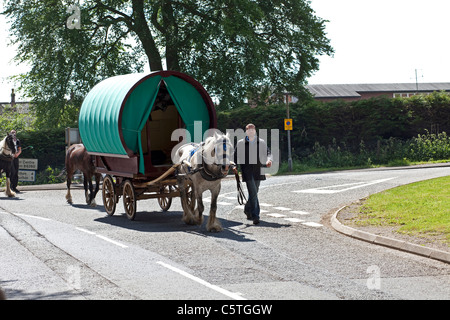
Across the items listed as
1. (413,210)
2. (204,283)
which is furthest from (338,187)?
(204,283)

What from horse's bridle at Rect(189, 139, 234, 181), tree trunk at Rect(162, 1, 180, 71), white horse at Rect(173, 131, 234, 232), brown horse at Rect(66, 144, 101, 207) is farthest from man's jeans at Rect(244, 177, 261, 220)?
tree trunk at Rect(162, 1, 180, 71)

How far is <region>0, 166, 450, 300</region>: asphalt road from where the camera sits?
715 cm

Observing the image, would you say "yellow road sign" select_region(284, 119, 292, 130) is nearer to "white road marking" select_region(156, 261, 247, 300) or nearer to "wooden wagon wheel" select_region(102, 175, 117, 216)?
"wooden wagon wheel" select_region(102, 175, 117, 216)

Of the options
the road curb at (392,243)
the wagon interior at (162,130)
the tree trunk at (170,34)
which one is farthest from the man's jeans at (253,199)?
the tree trunk at (170,34)

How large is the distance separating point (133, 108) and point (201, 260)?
5.49 metres

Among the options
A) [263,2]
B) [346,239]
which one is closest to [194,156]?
[346,239]

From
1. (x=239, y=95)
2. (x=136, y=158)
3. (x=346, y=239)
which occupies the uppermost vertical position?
(x=239, y=95)

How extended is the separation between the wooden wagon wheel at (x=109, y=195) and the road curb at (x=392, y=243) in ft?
18.1

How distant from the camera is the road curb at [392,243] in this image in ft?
29.7

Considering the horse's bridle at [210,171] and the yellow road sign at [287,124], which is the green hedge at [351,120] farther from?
the horse's bridle at [210,171]
